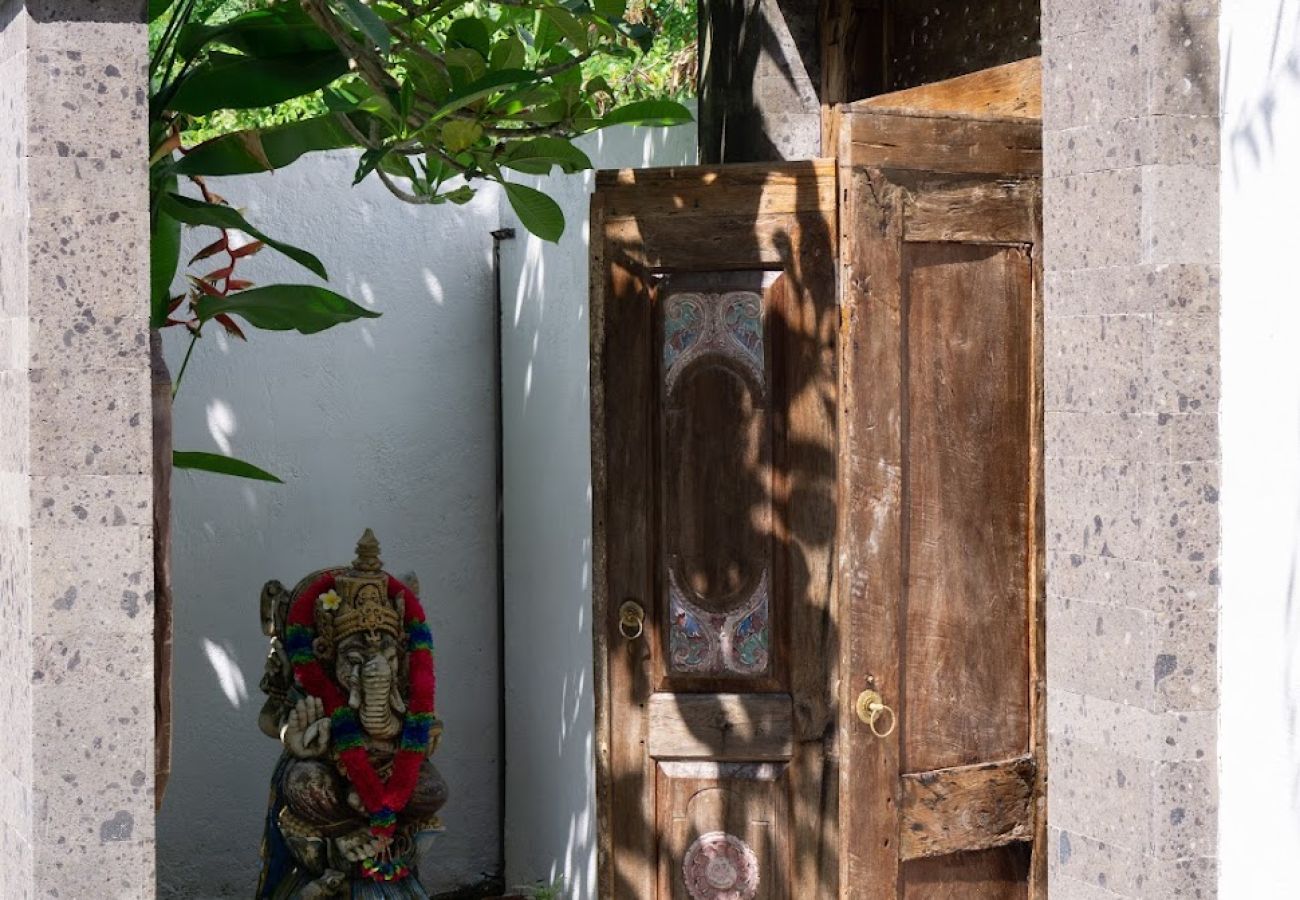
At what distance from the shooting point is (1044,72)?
2.62 meters

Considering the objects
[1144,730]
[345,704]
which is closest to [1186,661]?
[1144,730]

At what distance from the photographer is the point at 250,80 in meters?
3.03

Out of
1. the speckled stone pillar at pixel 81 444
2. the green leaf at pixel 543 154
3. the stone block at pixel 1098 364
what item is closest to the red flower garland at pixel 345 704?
the green leaf at pixel 543 154

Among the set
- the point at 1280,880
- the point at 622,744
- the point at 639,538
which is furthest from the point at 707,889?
the point at 1280,880

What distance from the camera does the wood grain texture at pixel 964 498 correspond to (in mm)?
3611

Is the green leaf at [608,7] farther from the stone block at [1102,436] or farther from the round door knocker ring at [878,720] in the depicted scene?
the round door knocker ring at [878,720]

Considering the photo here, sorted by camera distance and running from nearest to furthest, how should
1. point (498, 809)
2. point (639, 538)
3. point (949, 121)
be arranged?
point (949, 121) < point (639, 538) < point (498, 809)

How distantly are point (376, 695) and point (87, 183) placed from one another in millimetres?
2354

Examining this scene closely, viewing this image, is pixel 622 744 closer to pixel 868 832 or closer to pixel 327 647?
pixel 868 832

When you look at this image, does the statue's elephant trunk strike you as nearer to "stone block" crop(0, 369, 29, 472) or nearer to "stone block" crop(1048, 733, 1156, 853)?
"stone block" crop(0, 369, 29, 472)

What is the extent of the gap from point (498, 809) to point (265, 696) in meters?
0.93

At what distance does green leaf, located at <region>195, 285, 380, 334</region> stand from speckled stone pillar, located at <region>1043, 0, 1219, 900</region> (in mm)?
1726

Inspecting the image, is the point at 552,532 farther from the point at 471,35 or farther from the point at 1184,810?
the point at 1184,810

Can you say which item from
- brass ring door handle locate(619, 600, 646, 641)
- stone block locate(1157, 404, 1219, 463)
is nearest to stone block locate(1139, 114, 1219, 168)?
stone block locate(1157, 404, 1219, 463)
